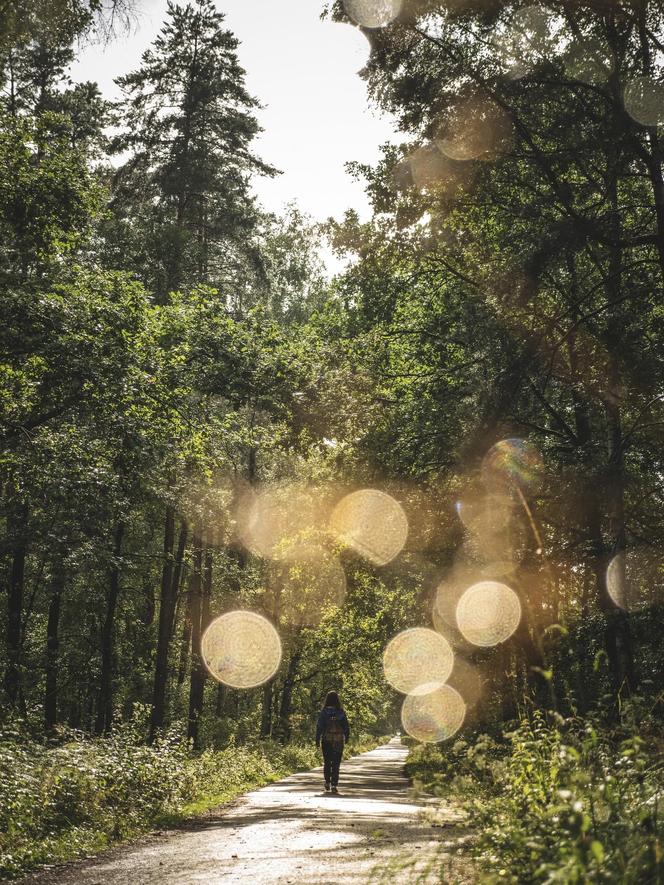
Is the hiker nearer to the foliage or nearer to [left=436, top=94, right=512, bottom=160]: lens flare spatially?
the foliage

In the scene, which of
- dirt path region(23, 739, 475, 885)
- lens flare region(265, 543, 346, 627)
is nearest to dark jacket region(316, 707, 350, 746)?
dirt path region(23, 739, 475, 885)

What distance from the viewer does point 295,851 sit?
8.23 meters

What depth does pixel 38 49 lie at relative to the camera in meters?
22.7

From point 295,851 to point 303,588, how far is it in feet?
93.8

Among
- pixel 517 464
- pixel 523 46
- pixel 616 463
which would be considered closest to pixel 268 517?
pixel 517 464

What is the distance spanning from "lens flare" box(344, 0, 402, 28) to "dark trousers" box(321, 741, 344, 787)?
492 inches

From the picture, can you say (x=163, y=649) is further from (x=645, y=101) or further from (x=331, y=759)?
(x=645, y=101)

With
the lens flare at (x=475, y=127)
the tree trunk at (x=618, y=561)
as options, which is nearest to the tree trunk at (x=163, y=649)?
the tree trunk at (x=618, y=561)

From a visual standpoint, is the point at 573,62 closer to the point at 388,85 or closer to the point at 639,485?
the point at 388,85

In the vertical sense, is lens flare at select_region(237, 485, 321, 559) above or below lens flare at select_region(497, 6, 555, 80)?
below

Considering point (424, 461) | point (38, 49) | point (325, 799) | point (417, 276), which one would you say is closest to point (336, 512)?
point (424, 461)

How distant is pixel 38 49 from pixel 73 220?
12465 mm

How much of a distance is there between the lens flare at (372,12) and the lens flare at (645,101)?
3.27 m

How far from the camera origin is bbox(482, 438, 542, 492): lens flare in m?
15.4
